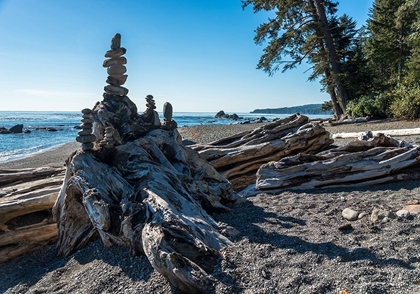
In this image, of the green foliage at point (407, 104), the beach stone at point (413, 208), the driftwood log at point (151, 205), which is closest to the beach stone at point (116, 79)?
the driftwood log at point (151, 205)

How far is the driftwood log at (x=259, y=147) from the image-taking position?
6.57m

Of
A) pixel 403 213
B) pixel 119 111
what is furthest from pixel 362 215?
pixel 119 111

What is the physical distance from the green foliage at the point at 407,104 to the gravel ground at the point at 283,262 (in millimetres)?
12010

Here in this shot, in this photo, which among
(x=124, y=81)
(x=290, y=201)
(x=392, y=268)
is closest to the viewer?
(x=392, y=268)

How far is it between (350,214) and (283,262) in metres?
1.66

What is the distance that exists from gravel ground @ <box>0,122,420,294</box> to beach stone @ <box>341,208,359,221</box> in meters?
0.07

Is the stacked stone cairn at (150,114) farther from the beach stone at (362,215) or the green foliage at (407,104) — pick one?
the green foliage at (407,104)

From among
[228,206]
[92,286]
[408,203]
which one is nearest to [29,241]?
[92,286]

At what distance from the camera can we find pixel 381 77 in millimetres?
25250

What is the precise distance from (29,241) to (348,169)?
5.33m

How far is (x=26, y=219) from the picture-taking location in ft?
13.8

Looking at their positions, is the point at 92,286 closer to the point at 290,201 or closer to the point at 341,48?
the point at 290,201

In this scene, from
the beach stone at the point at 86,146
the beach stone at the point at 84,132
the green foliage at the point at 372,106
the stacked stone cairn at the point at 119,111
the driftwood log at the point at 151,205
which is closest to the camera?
the driftwood log at the point at 151,205

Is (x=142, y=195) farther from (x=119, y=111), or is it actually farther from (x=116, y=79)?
(x=116, y=79)
